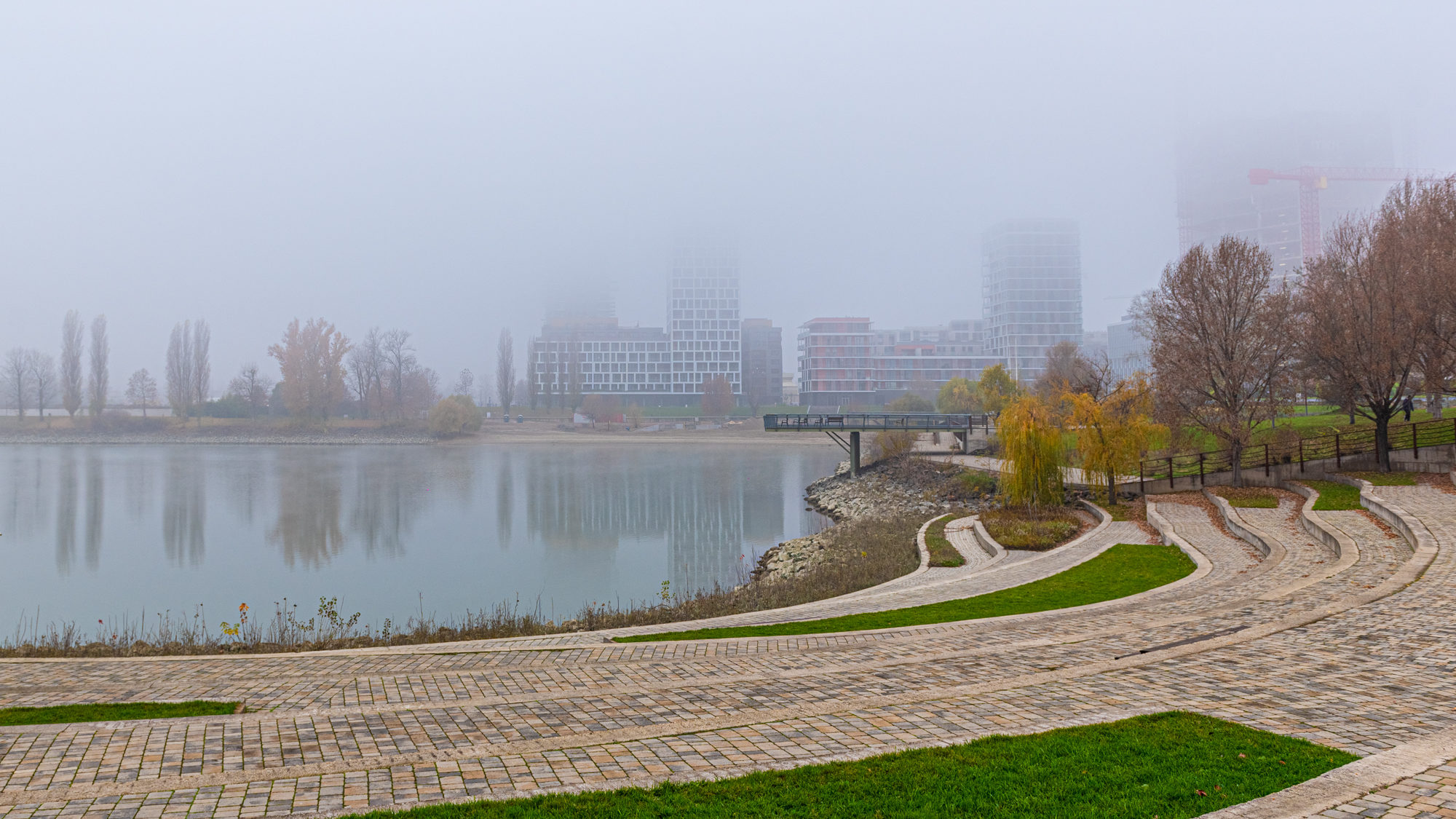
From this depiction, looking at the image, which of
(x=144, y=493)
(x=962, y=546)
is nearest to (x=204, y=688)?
(x=962, y=546)

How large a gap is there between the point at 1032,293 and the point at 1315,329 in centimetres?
11998

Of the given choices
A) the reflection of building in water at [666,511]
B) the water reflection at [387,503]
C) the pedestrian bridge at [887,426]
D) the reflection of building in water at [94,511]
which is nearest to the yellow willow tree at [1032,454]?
the reflection of building in water at [666,511]

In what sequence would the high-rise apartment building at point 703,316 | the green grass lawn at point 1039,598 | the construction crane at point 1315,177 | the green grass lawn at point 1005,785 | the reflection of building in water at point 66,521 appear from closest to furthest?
the green grass lawn at point 1005,785
the green grass lawn at point 1039,598
the reflection of building in water at point 66,521
the high-rise apartment building at point 703,316
the construction crane at point 1315,177

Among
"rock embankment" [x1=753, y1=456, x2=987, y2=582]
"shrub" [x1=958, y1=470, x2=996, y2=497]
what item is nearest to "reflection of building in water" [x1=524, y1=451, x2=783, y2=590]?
"rock embankment" [x1=753, y1=456, x2=987, y2=582]

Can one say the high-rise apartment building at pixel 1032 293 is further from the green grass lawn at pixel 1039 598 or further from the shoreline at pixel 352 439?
the green grass lawn at pixel 1039 598

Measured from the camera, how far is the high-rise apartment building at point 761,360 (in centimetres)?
13912

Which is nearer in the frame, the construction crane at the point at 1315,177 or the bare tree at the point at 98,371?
the bare tree at the point at 98,371

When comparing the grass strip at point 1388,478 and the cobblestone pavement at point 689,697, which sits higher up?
the grass strip at point 1388,478

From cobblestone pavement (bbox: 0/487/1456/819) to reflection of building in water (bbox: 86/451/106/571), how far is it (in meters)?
18.8

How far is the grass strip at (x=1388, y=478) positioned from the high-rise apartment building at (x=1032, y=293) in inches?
4375

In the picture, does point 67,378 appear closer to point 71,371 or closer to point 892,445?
point 71,371

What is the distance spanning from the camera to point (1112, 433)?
77.9 ft

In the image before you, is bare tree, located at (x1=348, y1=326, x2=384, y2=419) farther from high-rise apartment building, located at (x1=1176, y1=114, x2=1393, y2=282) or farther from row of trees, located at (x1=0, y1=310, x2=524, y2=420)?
high-rise apartment building, located at (x1=1176, y1=114, x2=1393, y2=282)

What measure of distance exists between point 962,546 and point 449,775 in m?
17.3
